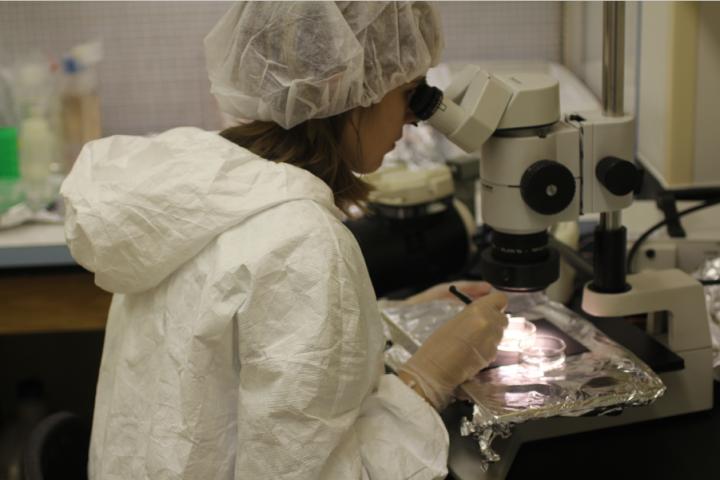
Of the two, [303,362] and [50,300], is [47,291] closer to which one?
[50,300]

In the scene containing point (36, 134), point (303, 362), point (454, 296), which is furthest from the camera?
point (36, 134)

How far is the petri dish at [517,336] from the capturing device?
1207 mm

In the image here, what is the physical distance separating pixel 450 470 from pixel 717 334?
501 mm

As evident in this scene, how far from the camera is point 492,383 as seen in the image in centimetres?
111

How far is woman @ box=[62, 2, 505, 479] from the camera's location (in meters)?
0.95

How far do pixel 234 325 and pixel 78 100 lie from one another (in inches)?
59.6

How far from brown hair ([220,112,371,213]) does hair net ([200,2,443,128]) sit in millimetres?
26

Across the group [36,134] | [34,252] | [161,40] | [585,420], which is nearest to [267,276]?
[585,420]

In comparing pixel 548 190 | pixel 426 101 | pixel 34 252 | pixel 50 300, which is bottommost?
pixel 50 300

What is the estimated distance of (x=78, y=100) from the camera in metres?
2.28

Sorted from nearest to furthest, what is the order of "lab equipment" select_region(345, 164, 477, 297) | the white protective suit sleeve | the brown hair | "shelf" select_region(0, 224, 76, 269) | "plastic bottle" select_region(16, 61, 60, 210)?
the white protective suit sleeve < the brown hair < "lab equipment" select_region(345, 164, 477, 297) < "shelf" select_region(0, 224, 76, 269) < "plastic bottle" select_region(16, 61, 60, 210)

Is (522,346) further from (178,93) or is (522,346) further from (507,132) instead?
(178,93)

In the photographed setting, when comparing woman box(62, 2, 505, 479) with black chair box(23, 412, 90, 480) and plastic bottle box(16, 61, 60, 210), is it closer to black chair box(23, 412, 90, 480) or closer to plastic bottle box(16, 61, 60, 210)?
black chair box(23, 412, 90, 480)

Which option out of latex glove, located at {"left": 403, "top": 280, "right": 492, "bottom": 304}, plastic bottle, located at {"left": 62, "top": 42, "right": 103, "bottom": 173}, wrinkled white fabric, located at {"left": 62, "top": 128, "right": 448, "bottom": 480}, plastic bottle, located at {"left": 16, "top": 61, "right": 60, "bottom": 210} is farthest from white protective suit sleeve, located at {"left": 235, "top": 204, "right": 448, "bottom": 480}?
plastic bottle, located at {"left": 62, "top": 42, "right": 103, "bottom": 173}
